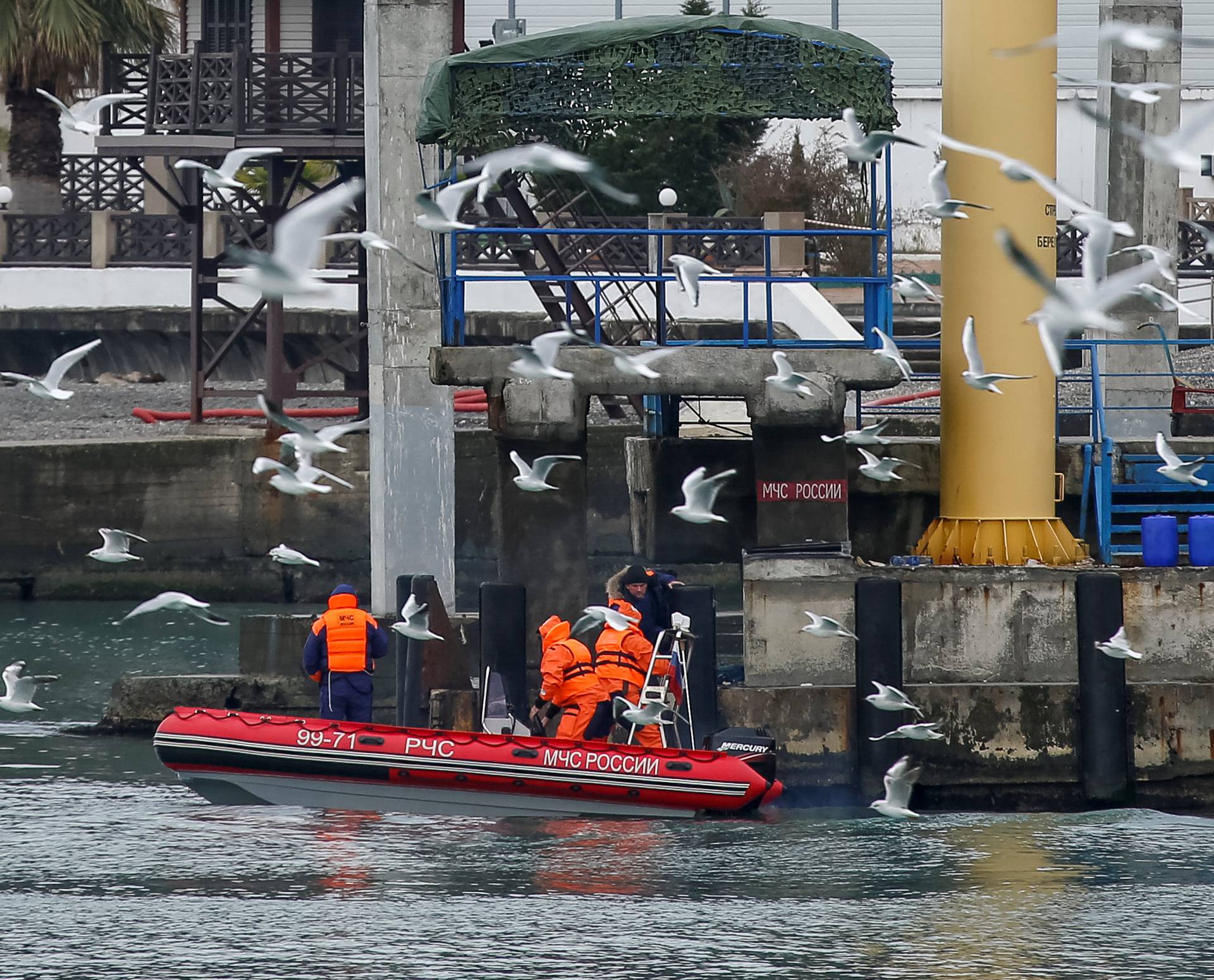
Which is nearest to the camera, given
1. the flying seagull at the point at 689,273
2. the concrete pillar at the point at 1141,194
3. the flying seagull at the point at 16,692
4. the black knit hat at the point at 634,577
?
the flying seagull at the point at 689,273

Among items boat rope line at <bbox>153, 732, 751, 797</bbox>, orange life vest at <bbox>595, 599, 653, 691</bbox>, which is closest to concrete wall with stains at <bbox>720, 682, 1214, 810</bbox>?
boat rope line at <bbox>153, 732, 751, 797</bbox>

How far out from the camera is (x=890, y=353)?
16.0 meters

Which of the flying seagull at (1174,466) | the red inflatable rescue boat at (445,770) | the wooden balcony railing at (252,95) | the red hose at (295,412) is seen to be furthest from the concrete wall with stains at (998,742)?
the red hose at (295,412)

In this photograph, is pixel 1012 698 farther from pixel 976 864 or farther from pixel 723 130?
pixel 723 130

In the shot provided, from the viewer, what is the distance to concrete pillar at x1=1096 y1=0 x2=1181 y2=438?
2291 cm

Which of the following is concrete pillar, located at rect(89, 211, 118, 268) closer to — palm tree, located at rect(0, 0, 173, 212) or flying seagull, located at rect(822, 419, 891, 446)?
palm tree, located at rect(0, 0, 173, 212)

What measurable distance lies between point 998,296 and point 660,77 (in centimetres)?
342

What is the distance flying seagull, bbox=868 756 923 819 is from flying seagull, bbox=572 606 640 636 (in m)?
2.23

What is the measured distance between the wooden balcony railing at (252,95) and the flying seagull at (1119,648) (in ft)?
50.0

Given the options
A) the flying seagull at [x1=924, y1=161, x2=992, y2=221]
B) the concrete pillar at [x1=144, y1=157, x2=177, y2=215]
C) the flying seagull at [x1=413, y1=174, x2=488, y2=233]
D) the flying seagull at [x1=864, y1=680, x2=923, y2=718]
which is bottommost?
the flying seagull at [x1=864, y1=680, x2=923, y2=718]

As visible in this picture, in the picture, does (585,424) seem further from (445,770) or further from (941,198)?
(941,198)

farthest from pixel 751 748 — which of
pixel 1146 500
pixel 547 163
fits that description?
pixel 1146 500

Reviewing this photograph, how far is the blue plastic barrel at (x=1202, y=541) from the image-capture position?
17016mm

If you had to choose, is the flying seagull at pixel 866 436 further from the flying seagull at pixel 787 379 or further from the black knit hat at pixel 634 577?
the black knit hat at pixel 634 577
